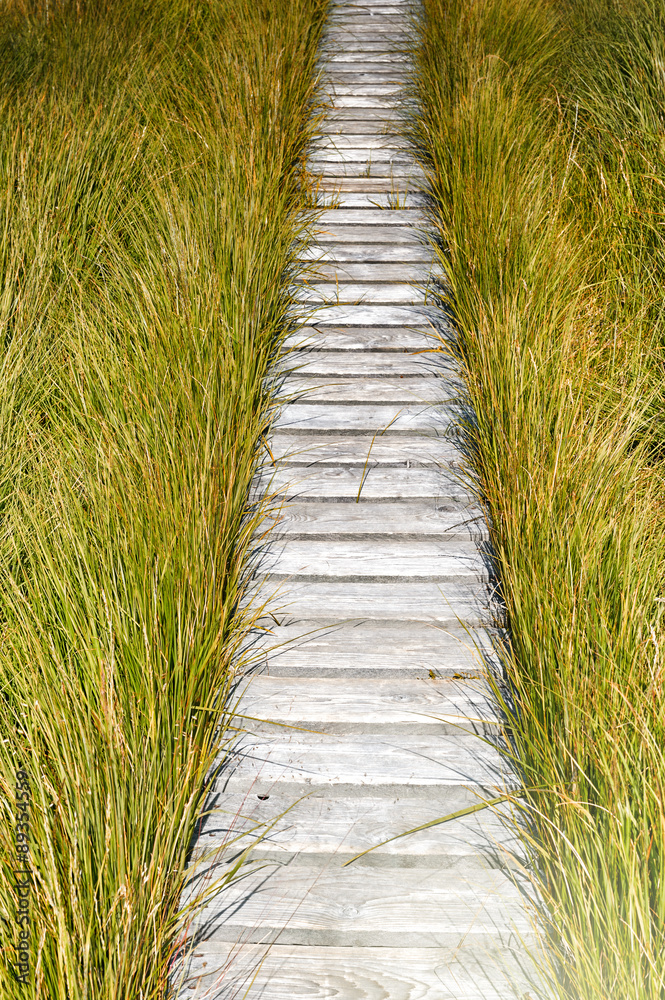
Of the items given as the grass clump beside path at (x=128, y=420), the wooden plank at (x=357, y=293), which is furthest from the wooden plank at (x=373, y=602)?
the wooden plank at (x=357, y=293)

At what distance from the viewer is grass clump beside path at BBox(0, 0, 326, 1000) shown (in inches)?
54.6

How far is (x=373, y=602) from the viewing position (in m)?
2.26

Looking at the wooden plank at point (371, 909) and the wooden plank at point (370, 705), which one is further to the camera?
the wooden plank at point (370, 705)

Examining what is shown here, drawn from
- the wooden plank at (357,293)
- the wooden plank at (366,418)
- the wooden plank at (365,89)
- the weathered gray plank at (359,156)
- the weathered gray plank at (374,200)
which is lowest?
the wooden plank at (366,418)

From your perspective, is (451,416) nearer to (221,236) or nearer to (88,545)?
(221,236)

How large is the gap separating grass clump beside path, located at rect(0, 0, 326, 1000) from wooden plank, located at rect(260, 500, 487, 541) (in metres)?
0.18

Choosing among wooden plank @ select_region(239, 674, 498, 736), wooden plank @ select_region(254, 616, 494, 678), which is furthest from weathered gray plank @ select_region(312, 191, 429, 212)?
→ wooden plank @ select_region(239, 674, 498, 736)

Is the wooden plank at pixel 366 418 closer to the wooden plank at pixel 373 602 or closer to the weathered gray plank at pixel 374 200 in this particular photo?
the wooden plank at pixel 373 602

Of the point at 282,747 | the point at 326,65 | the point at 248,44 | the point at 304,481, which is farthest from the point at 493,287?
the point at 326,65

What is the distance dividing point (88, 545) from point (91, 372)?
31.0 inches

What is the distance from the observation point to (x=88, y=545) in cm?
189

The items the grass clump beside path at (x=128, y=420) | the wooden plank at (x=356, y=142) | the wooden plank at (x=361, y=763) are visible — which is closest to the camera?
the grass clump beside path at (x=128, y=420)

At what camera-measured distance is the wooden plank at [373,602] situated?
2.21 metres

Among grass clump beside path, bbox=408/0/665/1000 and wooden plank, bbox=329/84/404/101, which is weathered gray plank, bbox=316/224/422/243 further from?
wooden plank, bbox=329/84/404/101
